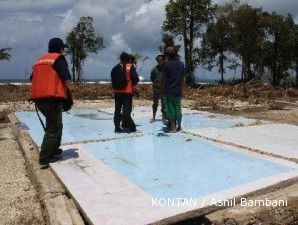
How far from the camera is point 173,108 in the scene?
9.31m

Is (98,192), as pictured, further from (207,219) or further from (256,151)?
(256,151)

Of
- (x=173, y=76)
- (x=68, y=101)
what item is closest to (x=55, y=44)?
(x=68, y=101)

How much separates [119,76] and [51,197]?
438cm

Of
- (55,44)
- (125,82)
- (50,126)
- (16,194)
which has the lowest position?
(16,194)

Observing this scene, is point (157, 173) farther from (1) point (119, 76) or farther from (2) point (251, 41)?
(2) point (251, 41)

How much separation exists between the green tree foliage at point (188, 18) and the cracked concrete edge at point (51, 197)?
3184 centimetres

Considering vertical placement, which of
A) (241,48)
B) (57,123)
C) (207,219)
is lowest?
(207,219)

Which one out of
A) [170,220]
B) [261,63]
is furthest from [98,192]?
[261,63]

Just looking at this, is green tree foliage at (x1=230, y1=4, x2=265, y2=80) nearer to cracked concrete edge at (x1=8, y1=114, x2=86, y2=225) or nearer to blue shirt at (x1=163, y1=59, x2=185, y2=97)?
blue shirt at (x1=163, y1=59, x2=185, y2=97)

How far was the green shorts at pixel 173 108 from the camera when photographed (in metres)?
9.29

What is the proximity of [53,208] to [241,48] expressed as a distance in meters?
36.6

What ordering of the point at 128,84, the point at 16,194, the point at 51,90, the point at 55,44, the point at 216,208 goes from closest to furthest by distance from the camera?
the point at 216,208 → the point at 16,194 → the point at 51,90 → the point at 55,44 → the point at 128,84

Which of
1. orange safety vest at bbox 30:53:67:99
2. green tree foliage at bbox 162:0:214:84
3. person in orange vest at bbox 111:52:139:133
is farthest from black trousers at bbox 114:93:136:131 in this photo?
green tree foliage at bbox 162:0:214:84

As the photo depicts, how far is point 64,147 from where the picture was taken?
791 centimetres
